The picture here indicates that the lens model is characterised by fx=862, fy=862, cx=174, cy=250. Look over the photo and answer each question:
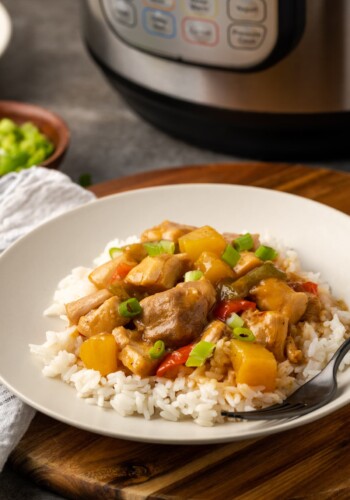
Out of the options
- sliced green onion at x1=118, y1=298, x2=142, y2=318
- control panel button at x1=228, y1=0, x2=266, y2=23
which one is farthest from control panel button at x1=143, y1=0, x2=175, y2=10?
sliced green onion at x1=118, y1=298, x2=142, y2=318

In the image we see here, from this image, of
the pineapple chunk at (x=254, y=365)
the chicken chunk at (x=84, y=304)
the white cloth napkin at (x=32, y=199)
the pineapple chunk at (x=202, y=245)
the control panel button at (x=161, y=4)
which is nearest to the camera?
the pineapple chunk at (x=254, y=365)

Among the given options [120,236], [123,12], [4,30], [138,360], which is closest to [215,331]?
[138,360]

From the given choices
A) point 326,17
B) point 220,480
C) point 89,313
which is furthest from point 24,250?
point 326,17

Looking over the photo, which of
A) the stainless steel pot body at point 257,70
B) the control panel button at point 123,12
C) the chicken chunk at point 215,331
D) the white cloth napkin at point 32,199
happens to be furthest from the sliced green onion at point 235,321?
the control panel button at point 123,12

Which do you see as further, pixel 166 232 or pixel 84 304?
pixel 166 232

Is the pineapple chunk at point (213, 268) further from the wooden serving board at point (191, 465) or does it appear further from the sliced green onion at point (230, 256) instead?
the wooden serving board at point (191, 465)

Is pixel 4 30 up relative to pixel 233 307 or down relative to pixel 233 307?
up

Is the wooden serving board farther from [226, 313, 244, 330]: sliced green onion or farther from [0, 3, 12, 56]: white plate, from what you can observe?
[0, 3, 12, 56]: white plate

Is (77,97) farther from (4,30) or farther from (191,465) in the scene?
(191,465)
